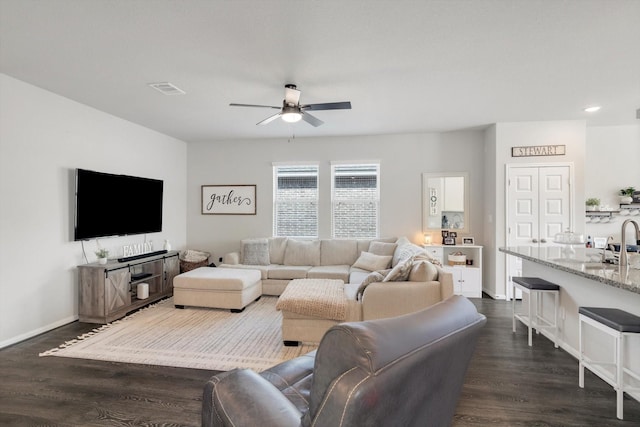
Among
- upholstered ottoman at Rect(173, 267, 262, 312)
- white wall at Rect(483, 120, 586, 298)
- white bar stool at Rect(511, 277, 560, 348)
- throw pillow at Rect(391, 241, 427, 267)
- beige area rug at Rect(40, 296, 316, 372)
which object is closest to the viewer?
beige area rug at Rect(40, 296, 316, 372)

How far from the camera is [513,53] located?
276cm

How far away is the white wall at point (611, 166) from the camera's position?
16.9 ft

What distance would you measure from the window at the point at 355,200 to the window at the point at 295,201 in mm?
383

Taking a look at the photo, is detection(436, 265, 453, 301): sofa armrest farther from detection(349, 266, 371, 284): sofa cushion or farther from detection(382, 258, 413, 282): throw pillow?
detection(349, 266, 371, 284): sofa cushion

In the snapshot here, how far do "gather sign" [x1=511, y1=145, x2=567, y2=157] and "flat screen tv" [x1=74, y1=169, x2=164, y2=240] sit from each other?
577 cm

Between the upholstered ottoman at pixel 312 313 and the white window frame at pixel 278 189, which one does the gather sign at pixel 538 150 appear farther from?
the upholstered ottoman at pixel 312 313

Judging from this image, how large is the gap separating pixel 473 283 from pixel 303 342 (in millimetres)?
3233

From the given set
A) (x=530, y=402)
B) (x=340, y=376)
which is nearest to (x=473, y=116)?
(x=530, y=402)

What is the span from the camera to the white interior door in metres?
4.83

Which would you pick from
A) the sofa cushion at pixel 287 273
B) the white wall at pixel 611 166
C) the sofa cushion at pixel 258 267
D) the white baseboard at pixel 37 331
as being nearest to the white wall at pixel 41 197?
the white baseboard at pixel 37 331

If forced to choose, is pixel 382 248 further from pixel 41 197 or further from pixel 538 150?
pixel 41 197

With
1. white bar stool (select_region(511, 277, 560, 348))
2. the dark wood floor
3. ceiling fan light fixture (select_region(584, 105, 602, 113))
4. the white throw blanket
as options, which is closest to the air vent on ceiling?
the white throw blanket

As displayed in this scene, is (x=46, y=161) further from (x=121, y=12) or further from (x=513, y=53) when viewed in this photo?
(x=513, y=53)

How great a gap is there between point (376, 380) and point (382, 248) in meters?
4.48
